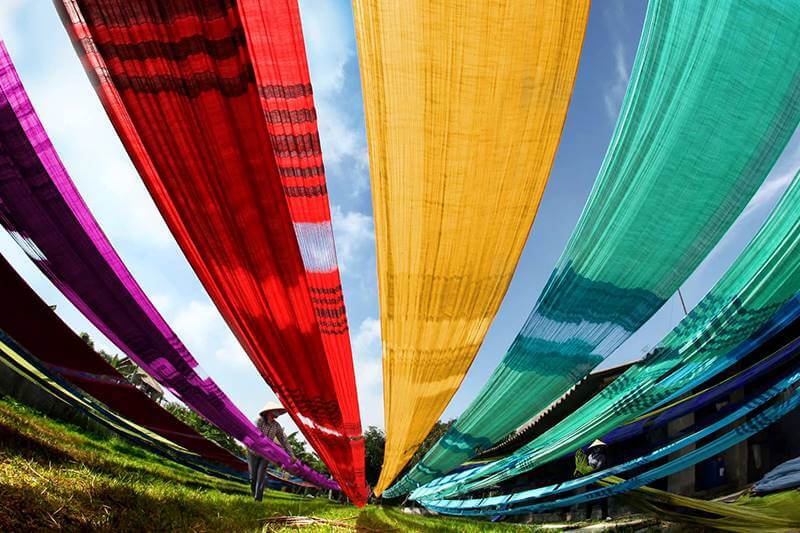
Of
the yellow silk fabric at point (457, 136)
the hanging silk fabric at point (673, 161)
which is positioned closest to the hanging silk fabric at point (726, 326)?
the hanging silk fabric at point (673, 161)

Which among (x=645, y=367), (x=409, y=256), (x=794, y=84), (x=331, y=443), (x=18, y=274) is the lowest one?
(x=331, y=443)

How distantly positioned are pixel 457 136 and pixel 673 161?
92cm

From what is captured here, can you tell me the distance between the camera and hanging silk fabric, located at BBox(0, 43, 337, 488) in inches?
75.0

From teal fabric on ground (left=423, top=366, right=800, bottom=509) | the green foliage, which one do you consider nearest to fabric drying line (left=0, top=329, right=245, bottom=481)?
teal fabric on ground (left=423, top=366, right=800, bottom=509)

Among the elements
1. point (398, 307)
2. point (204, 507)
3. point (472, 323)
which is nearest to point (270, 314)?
point (398, 307)

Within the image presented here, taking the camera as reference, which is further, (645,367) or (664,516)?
(664,516)

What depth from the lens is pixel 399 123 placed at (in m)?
1.60

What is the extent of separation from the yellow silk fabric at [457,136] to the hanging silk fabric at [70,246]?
159 cm

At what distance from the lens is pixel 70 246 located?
2.32 m

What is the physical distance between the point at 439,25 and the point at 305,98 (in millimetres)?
530

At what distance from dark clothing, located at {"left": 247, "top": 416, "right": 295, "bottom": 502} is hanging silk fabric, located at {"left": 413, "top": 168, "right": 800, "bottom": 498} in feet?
12.0

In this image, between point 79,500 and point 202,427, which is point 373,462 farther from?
point 79,500

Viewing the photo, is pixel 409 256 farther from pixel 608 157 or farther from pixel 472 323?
pixel 608 157

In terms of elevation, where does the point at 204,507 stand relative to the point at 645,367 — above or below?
below
